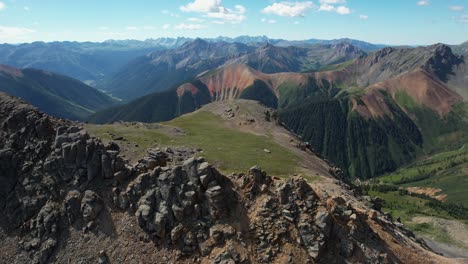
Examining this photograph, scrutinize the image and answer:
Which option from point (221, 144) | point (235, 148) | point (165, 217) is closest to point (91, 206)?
point (165, 217)

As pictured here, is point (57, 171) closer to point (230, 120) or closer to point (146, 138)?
point (146, 138)

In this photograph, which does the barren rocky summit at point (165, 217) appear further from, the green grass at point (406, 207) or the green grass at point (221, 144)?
the green grass at point (406, 207)

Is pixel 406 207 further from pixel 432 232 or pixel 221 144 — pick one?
pixel 221 144

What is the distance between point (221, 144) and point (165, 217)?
51295 mm

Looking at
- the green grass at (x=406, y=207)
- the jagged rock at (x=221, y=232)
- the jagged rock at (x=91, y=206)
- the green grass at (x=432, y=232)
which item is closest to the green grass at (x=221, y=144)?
the jagged rock at (x=91, y=206)

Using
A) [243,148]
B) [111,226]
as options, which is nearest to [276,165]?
[243,148]

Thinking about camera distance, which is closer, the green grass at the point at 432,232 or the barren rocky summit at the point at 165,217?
the barren rocky summit at the point at 165,217

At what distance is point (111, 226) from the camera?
42.7 metres

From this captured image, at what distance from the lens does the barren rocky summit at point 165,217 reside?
39.1 m

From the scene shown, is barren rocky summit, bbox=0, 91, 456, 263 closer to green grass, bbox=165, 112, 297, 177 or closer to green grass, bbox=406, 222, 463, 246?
green grass, bbox=165, 112, 297, 177

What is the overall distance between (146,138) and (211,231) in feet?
166

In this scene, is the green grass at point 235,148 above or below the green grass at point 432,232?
above

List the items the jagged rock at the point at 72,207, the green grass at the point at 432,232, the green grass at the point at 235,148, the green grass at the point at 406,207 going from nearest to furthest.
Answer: the jagged rock at the point at 72,207
the green grass at the point at 235,148
the green grass at the point at 432,232
the green grass at the point at 406,207

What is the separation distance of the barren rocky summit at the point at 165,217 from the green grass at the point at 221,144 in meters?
23.3
